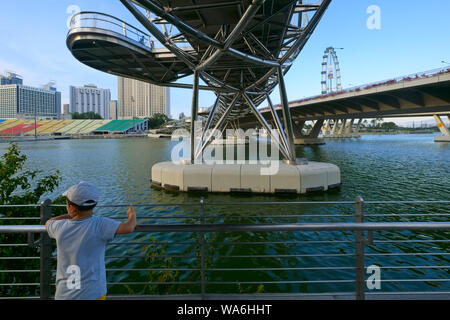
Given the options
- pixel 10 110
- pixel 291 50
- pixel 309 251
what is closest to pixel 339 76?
pixel 291 50

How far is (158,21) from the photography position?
13.3 m

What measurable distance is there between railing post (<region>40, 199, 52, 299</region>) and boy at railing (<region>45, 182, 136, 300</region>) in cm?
90

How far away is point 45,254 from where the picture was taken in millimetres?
2998

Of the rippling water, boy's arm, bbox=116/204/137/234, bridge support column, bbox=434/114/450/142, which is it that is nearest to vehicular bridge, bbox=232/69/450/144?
the rippling water

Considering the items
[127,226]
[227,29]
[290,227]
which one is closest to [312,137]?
[227,29]

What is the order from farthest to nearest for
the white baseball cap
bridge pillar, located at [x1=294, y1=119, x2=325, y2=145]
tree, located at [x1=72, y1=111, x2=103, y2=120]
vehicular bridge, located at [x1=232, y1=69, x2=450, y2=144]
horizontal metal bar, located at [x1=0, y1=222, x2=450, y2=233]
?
tree, located at [x1=72, y1=111, x2=103, y2=120] → bridge pillar, located at [x1=294, y1=119, x2=325, y2=145] → vehicular bridge, located at [x1=232, y1=69, x2=450, y2=144] → horizontal metal bar, located at [x1=0, y1=222, x2=450, y2=233] → the white baseball cap

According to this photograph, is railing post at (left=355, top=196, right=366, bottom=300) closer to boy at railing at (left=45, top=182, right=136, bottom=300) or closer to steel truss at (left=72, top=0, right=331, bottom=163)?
boy at railing at (left=45, top=182, right=136, bottom=300)

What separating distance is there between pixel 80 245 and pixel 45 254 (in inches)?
50.6

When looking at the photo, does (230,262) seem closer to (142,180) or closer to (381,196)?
(381,196)

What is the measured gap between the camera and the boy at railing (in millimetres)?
2162

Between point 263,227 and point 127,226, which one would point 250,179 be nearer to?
point 263,227

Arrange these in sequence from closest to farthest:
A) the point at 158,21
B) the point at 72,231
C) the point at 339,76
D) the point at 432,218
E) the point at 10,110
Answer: the point at 72,231 → the point at 432,218 → the point at 158,21 → the point at 339,76 → the point at 10,110

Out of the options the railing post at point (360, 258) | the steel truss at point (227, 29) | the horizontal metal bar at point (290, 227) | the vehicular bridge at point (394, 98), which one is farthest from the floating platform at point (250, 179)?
the vehicular bridge at point (394, 98)
